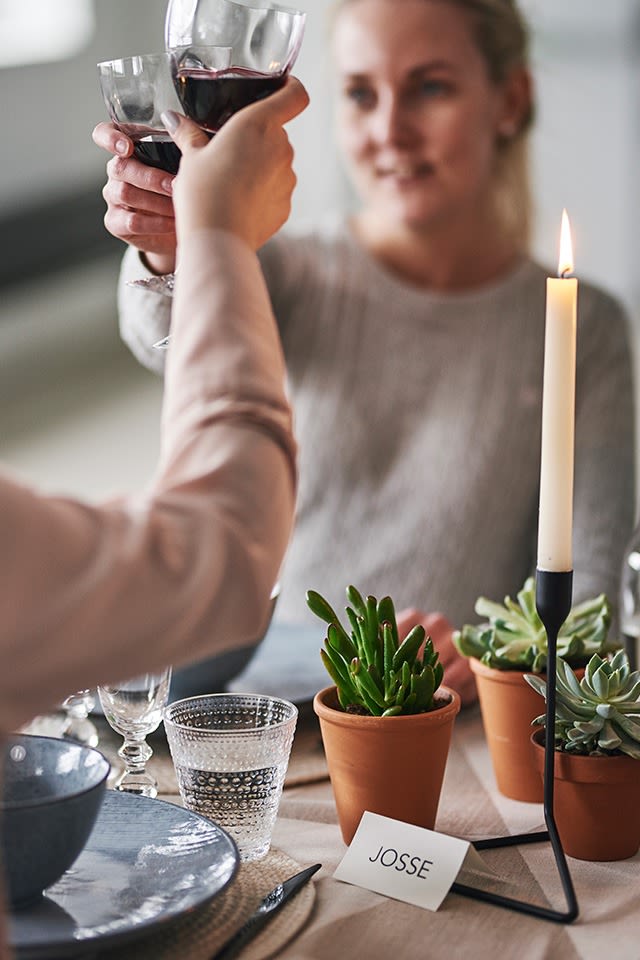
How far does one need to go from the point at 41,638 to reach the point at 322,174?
5929mm

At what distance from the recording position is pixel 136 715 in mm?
978

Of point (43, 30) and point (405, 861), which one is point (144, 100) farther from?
point (43, 30)

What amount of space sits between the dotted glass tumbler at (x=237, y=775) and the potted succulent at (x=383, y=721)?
5 centimetres

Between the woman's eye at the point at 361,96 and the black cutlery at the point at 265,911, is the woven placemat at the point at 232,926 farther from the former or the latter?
the woman's eye at the point at 361,96

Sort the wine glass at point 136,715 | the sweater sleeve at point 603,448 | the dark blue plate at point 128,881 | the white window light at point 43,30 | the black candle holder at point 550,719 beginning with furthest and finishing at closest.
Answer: the white window light at point 43,30
the sweater sleeve at point 603,448
the wine glass at point 136,715
the black candle holder at point 550,719
the dark blue plate at point 128,881

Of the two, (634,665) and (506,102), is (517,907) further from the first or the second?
(506,102)

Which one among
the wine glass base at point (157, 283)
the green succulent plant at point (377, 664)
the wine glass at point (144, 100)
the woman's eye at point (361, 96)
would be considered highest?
the woman's eye at point (361, 96)

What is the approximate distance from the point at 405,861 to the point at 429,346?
117 cm

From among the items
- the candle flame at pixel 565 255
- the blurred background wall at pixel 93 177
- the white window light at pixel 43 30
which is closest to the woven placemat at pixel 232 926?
the candle flame at pixel 565 255

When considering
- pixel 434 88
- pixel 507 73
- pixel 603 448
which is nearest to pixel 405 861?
pixel 603 448

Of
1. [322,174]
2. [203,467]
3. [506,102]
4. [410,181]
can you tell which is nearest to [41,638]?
[203,467]

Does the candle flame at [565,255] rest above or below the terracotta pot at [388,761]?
above

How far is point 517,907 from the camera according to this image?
823 millimetres

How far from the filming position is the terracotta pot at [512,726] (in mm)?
1020
